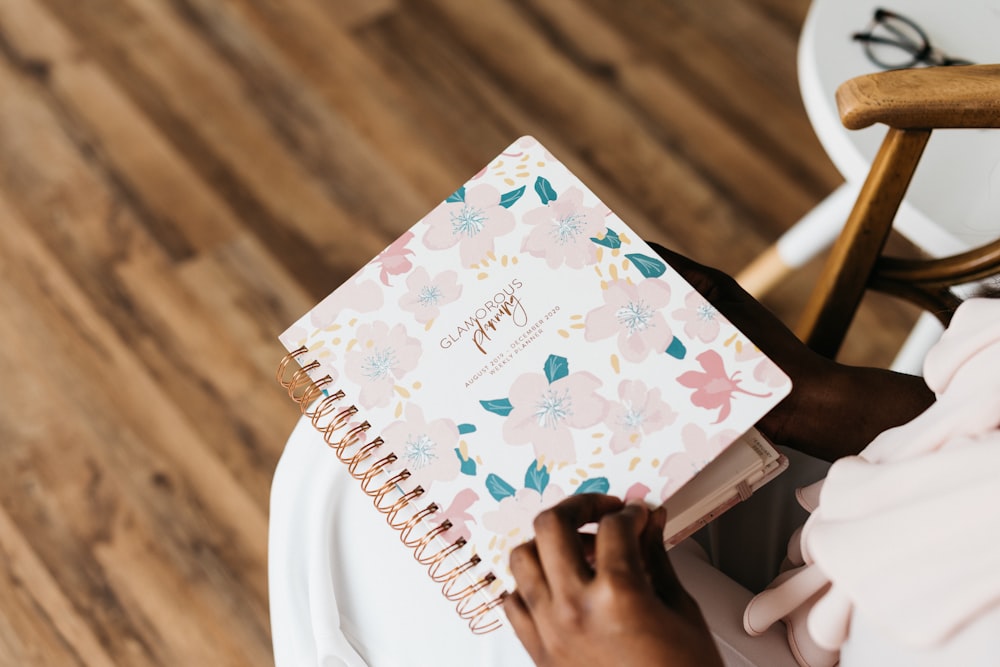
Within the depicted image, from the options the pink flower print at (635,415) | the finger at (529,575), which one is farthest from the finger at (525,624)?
the pink flower print at (635,415)

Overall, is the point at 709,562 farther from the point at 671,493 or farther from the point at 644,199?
the point at 644,199

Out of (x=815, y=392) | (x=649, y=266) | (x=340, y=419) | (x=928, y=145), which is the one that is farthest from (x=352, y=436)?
Answer: (x=928, y=145)

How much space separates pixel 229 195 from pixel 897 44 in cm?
97

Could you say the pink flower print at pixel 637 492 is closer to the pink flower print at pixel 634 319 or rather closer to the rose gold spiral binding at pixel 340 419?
the pink flower print at pixel 634 319

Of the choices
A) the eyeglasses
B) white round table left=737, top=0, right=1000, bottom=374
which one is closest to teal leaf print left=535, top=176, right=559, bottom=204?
white round table left=737, top=0, right=1000, bottom=374

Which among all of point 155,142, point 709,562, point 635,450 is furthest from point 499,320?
point 155,142

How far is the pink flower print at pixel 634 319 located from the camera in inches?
22.7

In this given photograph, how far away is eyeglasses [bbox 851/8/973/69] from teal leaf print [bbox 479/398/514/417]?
699 millimetres

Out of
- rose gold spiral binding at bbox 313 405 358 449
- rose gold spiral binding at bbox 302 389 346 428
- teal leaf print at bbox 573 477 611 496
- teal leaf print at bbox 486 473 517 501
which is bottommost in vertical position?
teal leaf print at bbox 573 477 611 496

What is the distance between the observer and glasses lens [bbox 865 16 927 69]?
103cm

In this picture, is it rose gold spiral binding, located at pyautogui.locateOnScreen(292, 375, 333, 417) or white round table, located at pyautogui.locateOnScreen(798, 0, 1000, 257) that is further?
white round table, located at pyautogui.locateOnScreen(798, 0, 1000, 257)

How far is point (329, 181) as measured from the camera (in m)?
1.46

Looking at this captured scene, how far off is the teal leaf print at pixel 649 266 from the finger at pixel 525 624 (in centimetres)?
22

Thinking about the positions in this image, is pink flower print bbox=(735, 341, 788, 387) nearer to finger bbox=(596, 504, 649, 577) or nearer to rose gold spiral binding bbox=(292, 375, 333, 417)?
finger bbox=(596, 504, 649, 577)
